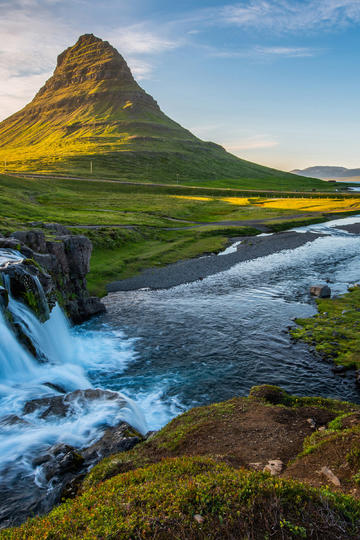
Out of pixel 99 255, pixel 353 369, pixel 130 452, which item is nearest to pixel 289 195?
pixel 99 255

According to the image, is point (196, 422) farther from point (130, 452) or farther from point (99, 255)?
point (99, 255)

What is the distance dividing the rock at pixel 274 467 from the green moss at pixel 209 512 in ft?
9.07

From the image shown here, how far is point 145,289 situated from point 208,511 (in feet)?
129

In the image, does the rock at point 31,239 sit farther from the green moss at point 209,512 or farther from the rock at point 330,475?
the rock at point 330,475

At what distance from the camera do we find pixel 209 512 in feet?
23.9

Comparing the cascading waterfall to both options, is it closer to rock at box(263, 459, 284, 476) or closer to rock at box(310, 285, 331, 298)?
rock at box(263, 459, 284, 476)

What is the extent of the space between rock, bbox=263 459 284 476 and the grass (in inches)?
610

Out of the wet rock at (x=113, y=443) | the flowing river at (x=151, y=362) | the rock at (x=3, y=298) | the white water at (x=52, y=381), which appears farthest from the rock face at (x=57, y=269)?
the wet rock at (x=113, y=443)

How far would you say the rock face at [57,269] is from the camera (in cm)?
2794

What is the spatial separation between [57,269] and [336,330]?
2833 centimetres

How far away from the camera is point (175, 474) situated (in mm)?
9297

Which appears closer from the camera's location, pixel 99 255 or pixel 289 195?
pixel 99 255

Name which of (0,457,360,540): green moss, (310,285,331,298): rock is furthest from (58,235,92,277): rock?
(0,457,360,540): green moss

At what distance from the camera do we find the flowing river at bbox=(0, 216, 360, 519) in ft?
54.8
